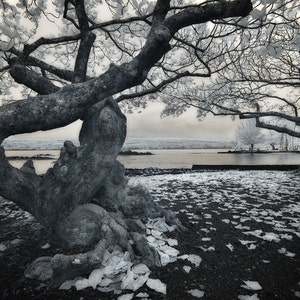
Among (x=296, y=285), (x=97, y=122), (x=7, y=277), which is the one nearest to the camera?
(x=296, y=285)

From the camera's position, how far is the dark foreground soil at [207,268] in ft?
9.89

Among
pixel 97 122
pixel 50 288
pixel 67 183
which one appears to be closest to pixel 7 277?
pixel 50 288

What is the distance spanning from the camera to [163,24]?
397 cm

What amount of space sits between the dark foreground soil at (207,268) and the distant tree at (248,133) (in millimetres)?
66953

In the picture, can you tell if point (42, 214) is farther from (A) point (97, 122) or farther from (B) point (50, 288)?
(A) point (97, 122)

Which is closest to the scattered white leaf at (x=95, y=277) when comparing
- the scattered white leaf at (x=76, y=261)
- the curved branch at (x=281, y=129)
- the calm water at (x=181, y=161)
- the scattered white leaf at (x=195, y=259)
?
the scattered white leaf at (x=76, y=261)

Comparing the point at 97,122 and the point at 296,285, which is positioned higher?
the point at 97,122

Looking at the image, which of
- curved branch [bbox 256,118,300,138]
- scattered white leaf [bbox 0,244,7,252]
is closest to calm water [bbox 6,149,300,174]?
curved branch [bbox 256,118,300,138]

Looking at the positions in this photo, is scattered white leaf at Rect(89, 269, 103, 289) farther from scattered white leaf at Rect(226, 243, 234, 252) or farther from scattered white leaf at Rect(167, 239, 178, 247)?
scattered white leaf at Rect(226, 243, 234, 252)

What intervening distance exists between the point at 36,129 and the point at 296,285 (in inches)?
174

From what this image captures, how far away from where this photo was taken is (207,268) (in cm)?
360

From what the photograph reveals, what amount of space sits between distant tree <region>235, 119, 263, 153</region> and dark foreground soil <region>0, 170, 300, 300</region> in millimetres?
66953

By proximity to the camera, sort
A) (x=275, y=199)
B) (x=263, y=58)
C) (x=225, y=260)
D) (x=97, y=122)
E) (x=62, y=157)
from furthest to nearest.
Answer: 1. (x=263, y=58)
2. (x=275, y=199)
3. (x=97, y=122)
4. (x=62, y=157)
5. (x=225, y=260)

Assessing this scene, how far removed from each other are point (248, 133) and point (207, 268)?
229ft
